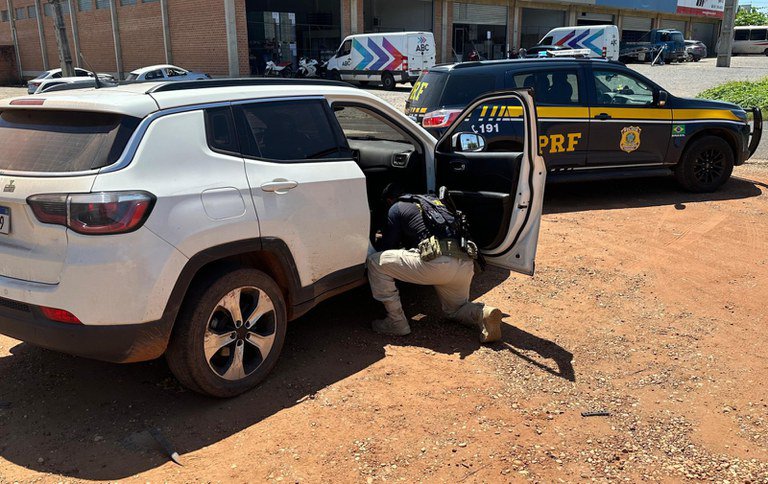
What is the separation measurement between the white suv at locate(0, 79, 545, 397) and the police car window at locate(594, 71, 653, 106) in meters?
4.42

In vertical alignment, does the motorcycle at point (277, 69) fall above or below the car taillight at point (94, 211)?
below

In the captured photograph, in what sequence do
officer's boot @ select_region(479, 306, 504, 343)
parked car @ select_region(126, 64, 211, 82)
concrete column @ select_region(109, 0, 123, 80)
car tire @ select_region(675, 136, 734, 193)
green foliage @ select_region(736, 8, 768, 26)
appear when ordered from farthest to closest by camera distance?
green foliage @ select_region(736, 8, 768, 26)
concrete column @ select_region(109, 0, 123, 80)
parked car @ select_region(126, 64, 211, 82)
car tire @ select_region(675, 136, 734, 193)
officer's boot @ select_region(479, 306, 504, 343)

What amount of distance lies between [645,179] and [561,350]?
6479 millimetres

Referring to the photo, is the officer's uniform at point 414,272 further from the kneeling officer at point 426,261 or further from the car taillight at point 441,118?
the car taillight at point 441,118

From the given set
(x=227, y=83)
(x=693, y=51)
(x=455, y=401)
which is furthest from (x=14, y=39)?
(x=455, y=401)

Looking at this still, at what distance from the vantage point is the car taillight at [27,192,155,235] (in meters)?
3.00

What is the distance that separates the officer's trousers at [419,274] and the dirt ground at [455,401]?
0.83ft

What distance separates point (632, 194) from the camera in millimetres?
8984

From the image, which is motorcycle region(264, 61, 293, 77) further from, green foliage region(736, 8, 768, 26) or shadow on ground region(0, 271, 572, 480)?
green foliage region(736, 8, 768, 26)

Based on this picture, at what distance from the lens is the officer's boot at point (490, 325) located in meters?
4.31

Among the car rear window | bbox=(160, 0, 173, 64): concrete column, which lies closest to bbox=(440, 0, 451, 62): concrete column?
bbox=(160, 0, 173, 64): concrete column

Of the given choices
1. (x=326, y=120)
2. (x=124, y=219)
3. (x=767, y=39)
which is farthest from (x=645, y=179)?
(x=767, y=39)

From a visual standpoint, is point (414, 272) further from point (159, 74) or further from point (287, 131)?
point (159, 74)

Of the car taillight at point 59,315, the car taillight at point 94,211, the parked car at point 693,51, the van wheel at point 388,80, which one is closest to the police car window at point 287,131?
the car taillight at point 94,211
